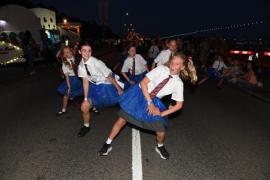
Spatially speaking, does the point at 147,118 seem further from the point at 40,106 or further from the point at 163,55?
the point at 40,106

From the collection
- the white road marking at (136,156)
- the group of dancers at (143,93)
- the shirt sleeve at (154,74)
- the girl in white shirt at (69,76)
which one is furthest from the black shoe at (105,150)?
the girl in white shirt at (69,76)

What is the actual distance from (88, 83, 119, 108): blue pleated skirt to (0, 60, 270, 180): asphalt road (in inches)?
28.7

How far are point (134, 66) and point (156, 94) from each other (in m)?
3.23

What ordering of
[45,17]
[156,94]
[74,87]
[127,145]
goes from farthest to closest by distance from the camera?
[45,17] < [74,87] < [127,145] < [156,94]

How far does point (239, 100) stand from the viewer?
9602 mm

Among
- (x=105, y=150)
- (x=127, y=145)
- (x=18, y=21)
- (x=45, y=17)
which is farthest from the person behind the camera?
(x=45, y=17)

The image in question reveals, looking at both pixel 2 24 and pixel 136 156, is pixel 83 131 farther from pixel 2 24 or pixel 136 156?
pixel 2 24

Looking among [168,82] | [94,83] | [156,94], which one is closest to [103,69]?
[94,83]

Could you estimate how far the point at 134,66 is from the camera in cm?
735

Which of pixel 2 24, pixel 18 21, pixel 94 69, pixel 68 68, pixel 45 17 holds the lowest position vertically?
pixel 68 68

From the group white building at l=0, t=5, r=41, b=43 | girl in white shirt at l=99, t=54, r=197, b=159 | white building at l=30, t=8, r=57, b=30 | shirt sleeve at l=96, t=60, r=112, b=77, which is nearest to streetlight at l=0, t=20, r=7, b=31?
white building at l=0, t=5, r=41, b=43

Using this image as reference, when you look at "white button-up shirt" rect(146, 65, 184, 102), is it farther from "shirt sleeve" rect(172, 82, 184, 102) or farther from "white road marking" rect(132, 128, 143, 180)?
"white road marking" rect(132, 128, 143, 180)

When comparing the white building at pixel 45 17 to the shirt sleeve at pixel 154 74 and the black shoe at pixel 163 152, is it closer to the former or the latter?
the black shoe at pixel 163 152

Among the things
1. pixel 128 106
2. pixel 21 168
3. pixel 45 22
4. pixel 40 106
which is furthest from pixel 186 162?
pixel 45 22
